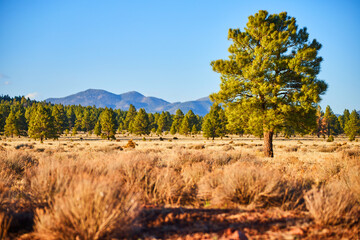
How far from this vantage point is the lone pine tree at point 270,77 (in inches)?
539

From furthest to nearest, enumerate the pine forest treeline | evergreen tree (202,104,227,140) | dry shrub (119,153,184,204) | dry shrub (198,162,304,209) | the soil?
1. evergreen tree (202,104,227,140)
2. the pine forest treeline
3. dry shrub (119,153,184,204)
4. dry shrub (198,162,304,209)
5. the soil

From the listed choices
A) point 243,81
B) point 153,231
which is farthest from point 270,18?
point 153,231

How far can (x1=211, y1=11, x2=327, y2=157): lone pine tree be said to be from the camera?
13.7 meters

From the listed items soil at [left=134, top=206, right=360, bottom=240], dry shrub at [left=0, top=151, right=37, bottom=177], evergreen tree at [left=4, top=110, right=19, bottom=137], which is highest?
evergreen tree at [left=4, top=110, right=19, bottom=137]

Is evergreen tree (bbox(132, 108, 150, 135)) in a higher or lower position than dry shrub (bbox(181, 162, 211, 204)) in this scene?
higher

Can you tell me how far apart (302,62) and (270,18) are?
148 inches

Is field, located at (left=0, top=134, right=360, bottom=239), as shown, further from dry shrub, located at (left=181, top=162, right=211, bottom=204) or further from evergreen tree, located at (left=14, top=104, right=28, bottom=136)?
evergreen tree, located at (left=14, top=104, right=28, bottom=136)

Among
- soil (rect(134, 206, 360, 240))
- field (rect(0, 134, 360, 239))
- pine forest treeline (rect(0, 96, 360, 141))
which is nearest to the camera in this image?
field (rect(0, 134, 360, 239))

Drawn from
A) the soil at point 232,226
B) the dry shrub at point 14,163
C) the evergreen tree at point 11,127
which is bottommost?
the soil at point 232,226

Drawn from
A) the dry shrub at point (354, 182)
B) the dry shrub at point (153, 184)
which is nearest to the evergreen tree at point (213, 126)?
the dry shrub at point (354, 182)

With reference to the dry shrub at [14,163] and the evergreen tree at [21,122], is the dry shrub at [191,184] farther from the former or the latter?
the evergreen tree at [21,122]

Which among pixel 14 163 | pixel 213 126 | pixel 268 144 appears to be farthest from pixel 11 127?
pixel 268 144

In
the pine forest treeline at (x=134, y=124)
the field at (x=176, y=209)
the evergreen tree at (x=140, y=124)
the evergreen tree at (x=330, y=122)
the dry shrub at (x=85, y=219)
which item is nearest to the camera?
the dry shrub at (x=85, y=219)

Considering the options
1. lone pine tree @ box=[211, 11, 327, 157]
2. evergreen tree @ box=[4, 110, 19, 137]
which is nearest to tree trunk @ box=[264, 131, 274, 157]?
lone pine tree @ box=[211, 11, 327, 157]
